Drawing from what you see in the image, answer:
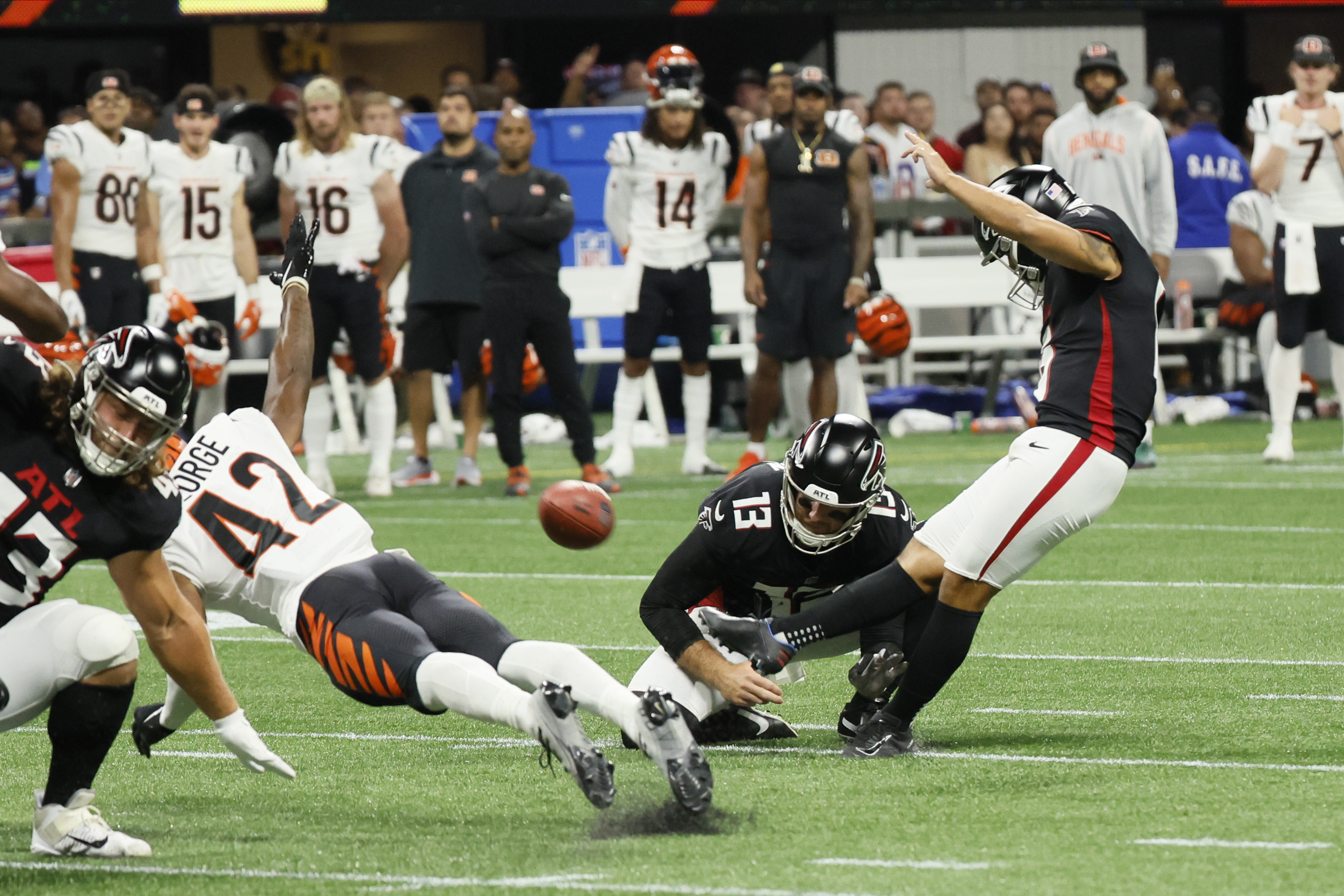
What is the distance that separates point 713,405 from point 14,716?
38.1 ft

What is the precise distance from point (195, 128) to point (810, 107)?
3471 mm

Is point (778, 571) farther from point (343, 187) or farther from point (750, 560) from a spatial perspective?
point (343, 187)

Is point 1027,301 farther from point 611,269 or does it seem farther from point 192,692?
point 611,269

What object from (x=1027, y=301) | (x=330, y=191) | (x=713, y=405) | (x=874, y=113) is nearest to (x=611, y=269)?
(x=713, y=405)

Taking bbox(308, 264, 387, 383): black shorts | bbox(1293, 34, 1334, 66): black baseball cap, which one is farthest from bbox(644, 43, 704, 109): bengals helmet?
bbox(1293, 34, 1334, 66): black baseball cap

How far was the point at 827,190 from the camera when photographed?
36.5ft

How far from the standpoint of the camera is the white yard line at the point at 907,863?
12.5 feet

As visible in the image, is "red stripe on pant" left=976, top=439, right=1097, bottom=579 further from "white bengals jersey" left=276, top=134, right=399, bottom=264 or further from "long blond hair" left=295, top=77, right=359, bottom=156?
"long blond hair" left=295, top=77, right=359, bottom=156

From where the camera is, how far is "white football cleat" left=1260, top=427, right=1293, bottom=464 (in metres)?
11.5

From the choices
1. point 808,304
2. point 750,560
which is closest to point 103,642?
point 750,560

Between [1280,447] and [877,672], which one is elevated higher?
[877,672]

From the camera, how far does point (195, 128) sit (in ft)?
38.2

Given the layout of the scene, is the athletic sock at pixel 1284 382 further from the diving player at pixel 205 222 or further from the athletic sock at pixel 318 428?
the diving player at pixel 205 222

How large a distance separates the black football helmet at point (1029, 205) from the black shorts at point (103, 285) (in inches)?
284
